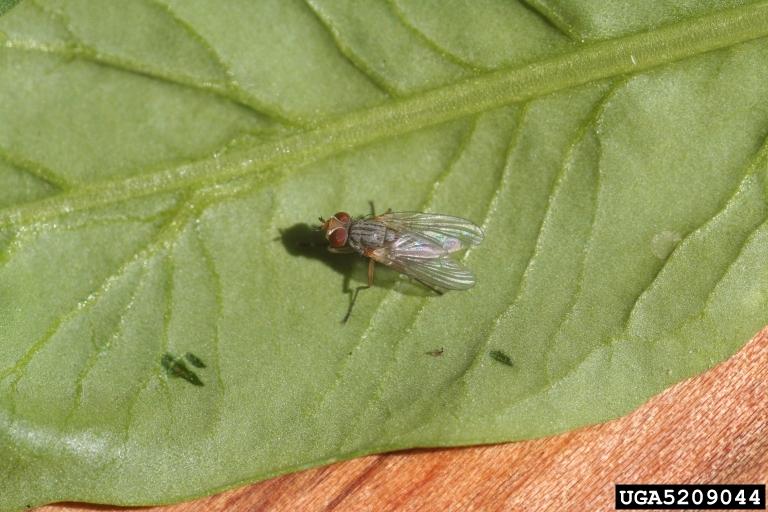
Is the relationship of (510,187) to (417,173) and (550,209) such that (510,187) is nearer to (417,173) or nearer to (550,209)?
(550,209)

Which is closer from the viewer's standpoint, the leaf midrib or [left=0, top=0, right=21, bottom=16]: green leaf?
[left=0, top=0, right=21, bottom=16]: green leaf

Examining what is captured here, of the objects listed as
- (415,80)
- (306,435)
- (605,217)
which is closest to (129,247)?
(306,435)

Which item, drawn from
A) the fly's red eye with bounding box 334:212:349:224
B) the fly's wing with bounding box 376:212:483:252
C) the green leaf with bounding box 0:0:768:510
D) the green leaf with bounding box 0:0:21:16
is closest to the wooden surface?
the green leaf with bounding box 0:0:768:510

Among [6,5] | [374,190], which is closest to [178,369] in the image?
[374,190]

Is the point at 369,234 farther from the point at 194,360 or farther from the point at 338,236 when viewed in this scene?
the point at 194,360

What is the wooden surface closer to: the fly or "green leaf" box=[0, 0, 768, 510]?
"green leaf" box=[0, 0, 768, 510]

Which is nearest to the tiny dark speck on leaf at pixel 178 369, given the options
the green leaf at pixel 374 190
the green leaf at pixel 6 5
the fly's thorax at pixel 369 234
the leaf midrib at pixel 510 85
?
the green leaf at pixel 374 190
